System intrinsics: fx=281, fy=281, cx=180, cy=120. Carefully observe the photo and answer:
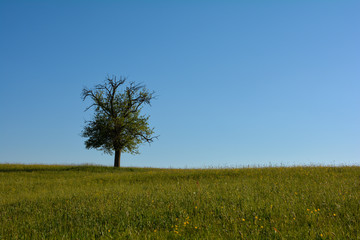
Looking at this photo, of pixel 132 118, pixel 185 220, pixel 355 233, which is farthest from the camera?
pixel 132 118

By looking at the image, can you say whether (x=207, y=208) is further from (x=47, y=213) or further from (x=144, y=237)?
(x=47, y=213)

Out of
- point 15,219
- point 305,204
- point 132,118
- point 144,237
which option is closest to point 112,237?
point 144,237

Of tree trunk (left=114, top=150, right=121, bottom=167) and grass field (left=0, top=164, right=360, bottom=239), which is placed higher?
tree trunk (left=114, top=150, right=121, bottom=167)

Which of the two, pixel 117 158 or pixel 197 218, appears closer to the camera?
pixel 197 218

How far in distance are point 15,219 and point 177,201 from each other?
17.5 ft

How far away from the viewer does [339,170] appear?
18906 millimetres

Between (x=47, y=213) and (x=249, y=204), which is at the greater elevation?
(x=249, y=204)

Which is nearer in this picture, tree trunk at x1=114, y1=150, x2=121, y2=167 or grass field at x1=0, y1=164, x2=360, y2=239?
grass field at x1=0, y1=164, x2=360, y2=239

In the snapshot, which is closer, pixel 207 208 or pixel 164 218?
pixel 164 218

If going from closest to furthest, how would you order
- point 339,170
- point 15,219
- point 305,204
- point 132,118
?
point 305,204
point 15,219
point 339,170
point 132,118

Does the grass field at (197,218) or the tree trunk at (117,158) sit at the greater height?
the tree trunk at (117,158)

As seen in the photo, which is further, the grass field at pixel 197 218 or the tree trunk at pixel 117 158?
the tree trunk at pixel 117 158

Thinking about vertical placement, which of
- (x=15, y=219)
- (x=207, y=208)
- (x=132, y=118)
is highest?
(x=132, y=118)

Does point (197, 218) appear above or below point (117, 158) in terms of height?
below
